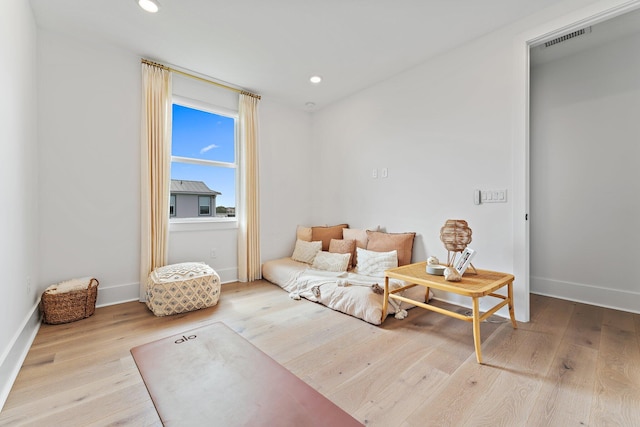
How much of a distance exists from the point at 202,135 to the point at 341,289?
2.68 metres

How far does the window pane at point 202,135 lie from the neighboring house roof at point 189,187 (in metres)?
0.34

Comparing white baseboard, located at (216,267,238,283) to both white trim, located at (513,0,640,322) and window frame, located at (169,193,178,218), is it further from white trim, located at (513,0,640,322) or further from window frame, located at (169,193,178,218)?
white trim, located at (513,0,640,322)

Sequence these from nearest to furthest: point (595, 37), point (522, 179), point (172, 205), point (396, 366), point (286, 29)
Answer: point (396, 366) → point (522, 179) → point (286, 29) → point (595, 37) → point (172, 205)

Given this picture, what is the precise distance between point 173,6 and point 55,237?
236 centimetres

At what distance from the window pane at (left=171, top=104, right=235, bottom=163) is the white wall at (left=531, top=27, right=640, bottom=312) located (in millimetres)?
3868

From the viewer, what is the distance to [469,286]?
1936 millimetres

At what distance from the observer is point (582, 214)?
289 cm

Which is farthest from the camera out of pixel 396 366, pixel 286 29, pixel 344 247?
pixel 344 247

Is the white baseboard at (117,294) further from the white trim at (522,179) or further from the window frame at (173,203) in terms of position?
the white trim at (522,179)

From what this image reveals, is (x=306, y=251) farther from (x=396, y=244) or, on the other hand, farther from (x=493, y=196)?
(x=493, y=196)

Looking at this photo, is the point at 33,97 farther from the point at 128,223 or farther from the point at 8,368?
the point at 8,368

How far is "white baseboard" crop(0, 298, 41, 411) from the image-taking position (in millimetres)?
1456

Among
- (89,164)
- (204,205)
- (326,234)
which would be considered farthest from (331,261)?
(89,164)

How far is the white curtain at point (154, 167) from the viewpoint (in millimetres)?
2934
